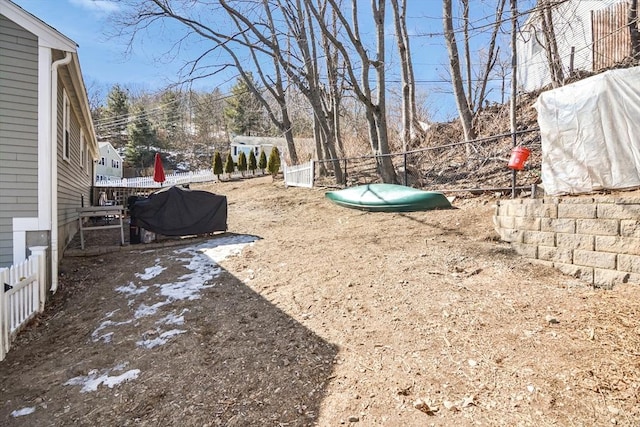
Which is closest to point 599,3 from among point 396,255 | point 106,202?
point 396,255

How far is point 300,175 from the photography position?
14.1m

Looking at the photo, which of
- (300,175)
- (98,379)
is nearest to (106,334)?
(98,379)

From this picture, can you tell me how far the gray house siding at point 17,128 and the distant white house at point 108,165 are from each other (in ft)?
→ 98.8

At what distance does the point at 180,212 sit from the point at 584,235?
6.68 metres

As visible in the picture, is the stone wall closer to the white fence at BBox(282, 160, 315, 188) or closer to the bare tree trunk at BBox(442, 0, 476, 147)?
the bare tree trunk at BBox(442, 0, 476, 147)

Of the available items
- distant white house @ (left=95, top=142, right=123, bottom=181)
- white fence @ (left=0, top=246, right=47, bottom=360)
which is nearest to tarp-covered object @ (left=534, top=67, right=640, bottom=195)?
white fence @ (left=0, top=246, right=47, bottom=360)

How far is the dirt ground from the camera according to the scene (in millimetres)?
2188

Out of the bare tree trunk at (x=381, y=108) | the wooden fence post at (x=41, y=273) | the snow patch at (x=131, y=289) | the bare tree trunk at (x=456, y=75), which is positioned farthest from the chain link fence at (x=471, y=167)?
the wooden fence post at (x=41, y=273)

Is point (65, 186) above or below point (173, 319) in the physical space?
above

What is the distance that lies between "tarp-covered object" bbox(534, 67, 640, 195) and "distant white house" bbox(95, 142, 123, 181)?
34.4 meters

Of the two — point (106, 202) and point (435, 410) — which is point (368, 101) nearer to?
point (435, 410)

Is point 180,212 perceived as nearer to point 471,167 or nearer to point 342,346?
point 342,346

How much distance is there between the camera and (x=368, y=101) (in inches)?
358

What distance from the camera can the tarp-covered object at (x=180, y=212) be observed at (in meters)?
6.82
